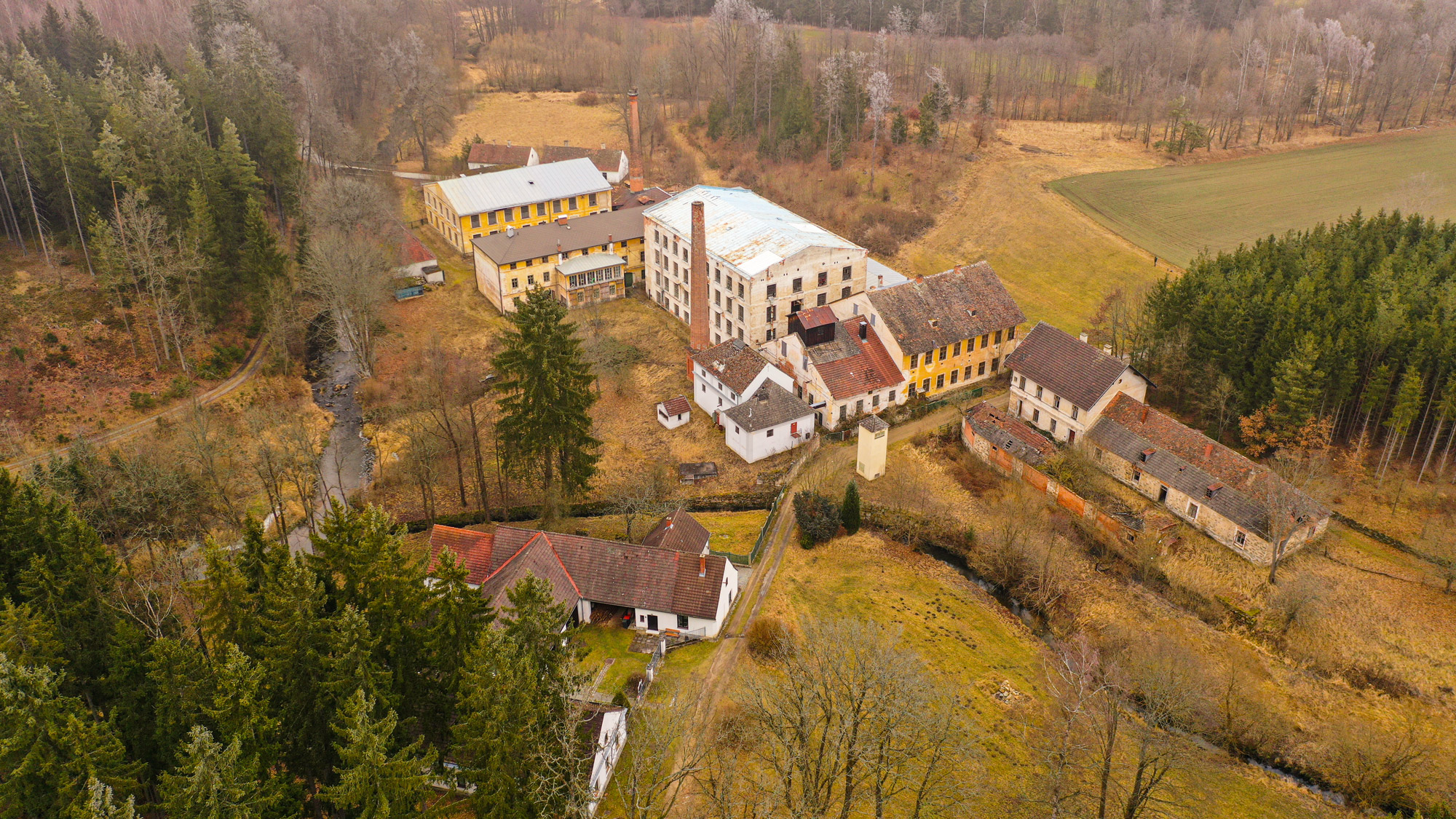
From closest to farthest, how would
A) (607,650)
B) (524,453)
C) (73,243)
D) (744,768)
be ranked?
(744,768), (607,650), (524,453), (73,243)

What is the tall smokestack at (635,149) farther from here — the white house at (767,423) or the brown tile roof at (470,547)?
the brown tile roof at (470,547)

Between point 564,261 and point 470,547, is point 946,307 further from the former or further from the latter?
point 470,547

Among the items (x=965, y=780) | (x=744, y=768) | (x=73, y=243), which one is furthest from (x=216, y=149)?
(x=965, y=780)

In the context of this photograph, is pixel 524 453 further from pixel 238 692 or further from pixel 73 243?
pixel 73 243

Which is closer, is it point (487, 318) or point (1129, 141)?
point (487, 318)

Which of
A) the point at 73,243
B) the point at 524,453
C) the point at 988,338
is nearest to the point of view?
the point at 524,453

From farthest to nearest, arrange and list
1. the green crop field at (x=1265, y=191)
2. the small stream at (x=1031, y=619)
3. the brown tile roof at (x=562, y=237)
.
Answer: the green crop field at (x=1265, y=191), the brown tile roof at (x=562, y=237), the small stream at (x=1031, y=619)

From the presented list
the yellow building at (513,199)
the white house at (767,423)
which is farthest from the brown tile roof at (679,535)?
the yellow building at (513,199)

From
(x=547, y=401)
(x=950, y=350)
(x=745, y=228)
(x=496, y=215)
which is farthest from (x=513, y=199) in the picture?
(x=950, y=350)
